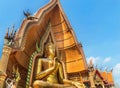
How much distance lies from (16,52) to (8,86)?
1.37 m

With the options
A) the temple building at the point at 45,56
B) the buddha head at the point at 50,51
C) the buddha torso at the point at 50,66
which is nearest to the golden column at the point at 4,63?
the temple building at the point at 45,56

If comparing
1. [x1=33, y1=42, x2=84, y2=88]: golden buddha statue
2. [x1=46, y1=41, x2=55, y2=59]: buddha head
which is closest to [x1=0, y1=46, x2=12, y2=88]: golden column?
[x1=33, y1=42, x2=84, y2=88]: golden buddha statue

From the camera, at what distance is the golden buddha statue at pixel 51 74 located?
19.5 ft

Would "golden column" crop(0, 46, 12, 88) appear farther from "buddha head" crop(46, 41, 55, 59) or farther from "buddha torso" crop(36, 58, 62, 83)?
"buddha head" crop(46, 41, 55, 59)

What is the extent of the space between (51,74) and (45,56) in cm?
89

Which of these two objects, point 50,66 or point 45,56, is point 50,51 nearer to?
point 45,56

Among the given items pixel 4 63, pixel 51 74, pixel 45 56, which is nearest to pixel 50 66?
pixel 51 74

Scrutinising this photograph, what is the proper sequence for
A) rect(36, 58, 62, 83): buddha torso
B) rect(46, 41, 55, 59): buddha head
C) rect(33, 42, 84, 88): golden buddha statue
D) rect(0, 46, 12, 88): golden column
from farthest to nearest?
rect(46, 41, 55, 59): buddha head < rect(36, 58, 62, 83): buddha torso < rect(33, 42, 84, 88): golden buddha statue < rect(0, 46, 12, 88): golden column

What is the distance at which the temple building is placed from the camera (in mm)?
5761

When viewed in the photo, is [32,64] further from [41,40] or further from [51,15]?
[51,15]

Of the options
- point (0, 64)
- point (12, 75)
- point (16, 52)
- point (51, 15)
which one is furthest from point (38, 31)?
point (0, 64)

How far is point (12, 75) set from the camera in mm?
5789

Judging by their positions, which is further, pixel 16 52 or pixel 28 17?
pixel 28 17

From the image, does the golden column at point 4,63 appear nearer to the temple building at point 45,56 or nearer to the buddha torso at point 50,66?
the temple building at point 45,56
